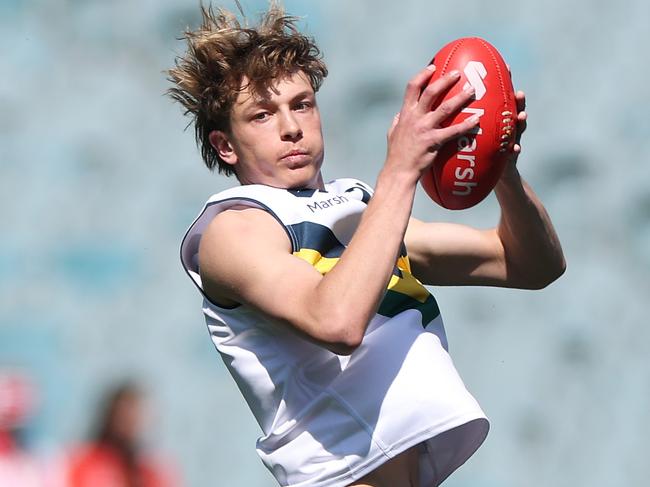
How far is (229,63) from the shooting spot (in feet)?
8.54

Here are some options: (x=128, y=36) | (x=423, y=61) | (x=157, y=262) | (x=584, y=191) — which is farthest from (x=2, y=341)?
(x=584, y=191)

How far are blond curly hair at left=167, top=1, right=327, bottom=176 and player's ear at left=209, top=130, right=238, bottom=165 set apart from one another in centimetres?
2

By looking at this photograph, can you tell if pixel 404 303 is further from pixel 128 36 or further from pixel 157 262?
pixel 128 36

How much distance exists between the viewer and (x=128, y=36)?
722cm

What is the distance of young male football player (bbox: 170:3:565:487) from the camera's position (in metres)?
2.21

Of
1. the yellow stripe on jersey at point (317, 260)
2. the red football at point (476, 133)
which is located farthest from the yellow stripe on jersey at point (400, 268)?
the red football at point (476, 133)

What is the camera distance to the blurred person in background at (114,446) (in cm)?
459

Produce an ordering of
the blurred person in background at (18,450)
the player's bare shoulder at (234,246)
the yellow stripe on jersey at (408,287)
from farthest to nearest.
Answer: the blurred person in background at (18,450) → the yellow stripe on jersey at (408,287) → the player's bare shoulder at (234,246)

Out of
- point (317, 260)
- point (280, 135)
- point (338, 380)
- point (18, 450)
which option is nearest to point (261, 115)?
point (280, 135)

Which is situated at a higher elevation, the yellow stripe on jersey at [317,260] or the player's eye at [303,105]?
the player's eye at [303,105]

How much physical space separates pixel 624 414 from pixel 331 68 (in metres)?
2.50

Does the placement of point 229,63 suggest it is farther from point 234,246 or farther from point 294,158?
point 234,246

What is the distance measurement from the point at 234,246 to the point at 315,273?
176 mm

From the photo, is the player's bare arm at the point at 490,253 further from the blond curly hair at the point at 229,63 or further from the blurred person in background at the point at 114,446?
the blurred person in background at the point at 114,446
